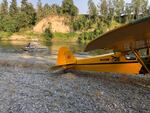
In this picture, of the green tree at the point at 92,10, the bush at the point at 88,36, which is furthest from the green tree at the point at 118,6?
the bush at the point at 88,36

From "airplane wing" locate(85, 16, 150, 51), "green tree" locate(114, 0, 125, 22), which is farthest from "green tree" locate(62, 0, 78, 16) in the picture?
"airplane wing" locate(85, 16, 150, 51)

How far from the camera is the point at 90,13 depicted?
3804 inches

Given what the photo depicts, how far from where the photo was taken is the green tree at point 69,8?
97.8 meters

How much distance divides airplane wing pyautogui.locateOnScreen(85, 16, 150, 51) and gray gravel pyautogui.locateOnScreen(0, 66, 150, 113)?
1641 mm

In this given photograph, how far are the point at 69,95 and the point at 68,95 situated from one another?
1.3 inches

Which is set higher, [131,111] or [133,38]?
[133,38]

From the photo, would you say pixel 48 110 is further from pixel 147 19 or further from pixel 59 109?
pixel 147 19

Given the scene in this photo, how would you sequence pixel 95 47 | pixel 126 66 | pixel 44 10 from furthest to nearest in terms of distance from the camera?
pixel 44 10 < pixel 126 66 < pixel 95 47

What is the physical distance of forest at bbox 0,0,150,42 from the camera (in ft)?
299

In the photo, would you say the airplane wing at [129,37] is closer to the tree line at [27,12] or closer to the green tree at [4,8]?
the tree line at [27,12]

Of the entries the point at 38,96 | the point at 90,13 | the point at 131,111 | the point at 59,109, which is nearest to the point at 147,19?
the point at 131,111

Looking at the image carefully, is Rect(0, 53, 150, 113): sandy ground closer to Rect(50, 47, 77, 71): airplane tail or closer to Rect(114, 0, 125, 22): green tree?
Rect(50, 47, 77, 71): airplane tail

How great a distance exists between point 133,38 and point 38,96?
3.83 m

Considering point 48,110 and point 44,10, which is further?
point 44,10
